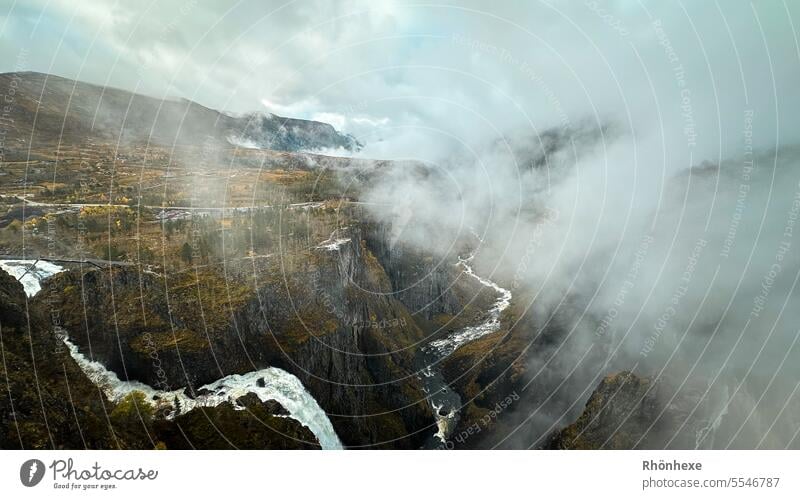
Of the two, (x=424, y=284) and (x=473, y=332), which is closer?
(x=473, y=332)

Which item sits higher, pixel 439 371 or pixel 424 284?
pixel 424 284

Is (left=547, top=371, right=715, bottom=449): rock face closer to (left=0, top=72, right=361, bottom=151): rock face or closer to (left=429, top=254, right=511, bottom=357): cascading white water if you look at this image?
(left=0, top=72, right=361, bottom=151): rock face

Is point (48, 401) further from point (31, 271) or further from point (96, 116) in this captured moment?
point (96, 116)

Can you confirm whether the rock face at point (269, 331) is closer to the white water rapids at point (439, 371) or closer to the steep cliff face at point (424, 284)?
the white water rapids at point (439, 371)

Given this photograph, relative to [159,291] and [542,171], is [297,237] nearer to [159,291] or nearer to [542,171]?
[159,291]

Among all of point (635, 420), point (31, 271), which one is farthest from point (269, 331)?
point (635, 420)

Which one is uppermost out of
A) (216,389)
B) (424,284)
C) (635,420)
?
(635,420)

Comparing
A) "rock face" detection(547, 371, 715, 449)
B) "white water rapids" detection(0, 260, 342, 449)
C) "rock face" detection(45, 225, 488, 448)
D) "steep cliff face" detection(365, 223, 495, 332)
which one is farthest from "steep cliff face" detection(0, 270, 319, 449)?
"steep cliff face" detection(365, 223, 495, 332)
